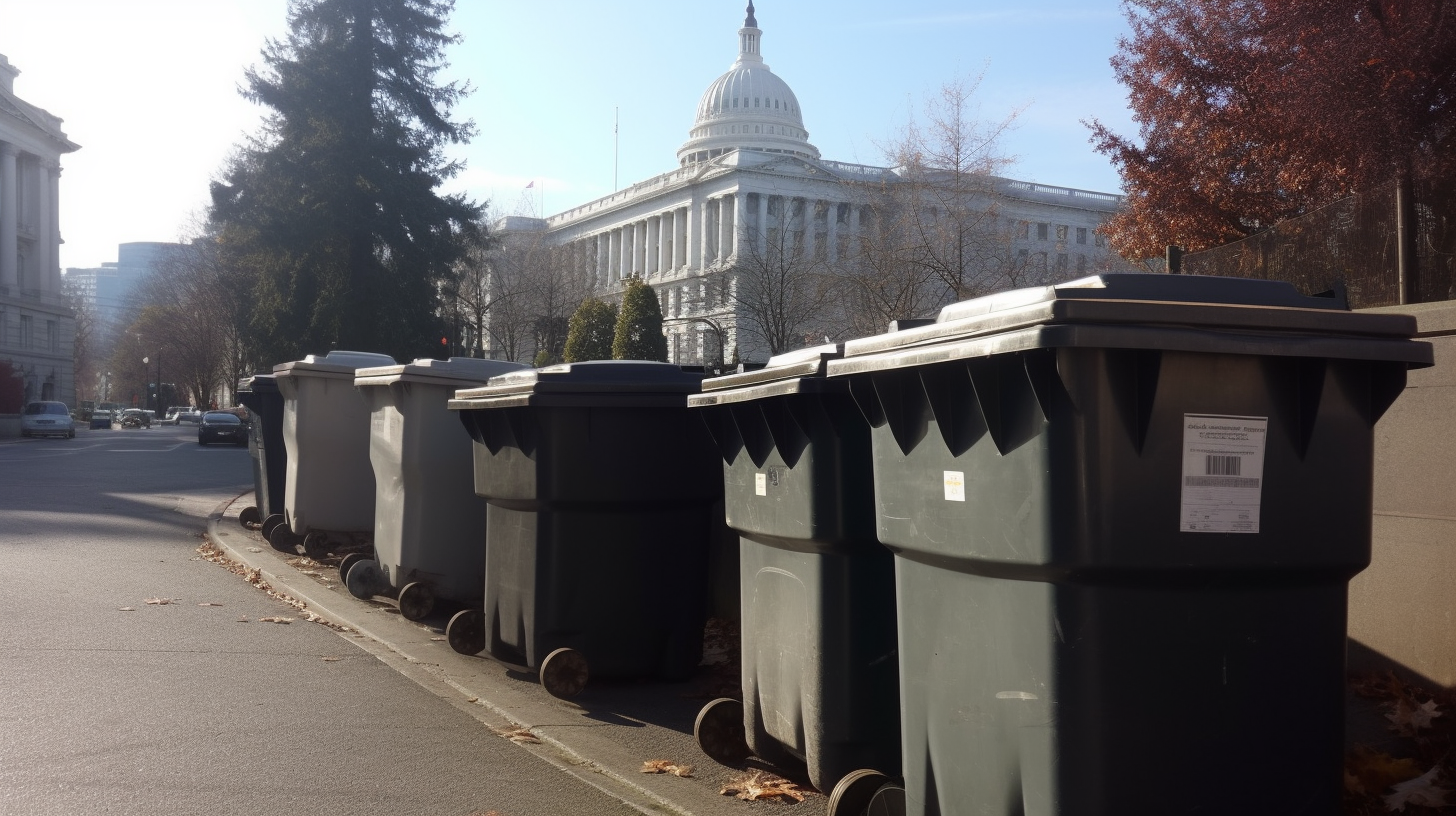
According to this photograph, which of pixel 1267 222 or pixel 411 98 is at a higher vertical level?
pixel 411 98

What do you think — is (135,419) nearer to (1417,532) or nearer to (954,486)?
(1417,532)

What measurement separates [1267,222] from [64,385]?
9208 cm

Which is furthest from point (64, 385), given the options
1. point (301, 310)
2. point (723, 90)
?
point (301, 310)

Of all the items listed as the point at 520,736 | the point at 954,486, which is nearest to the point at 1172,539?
the point at 954,486

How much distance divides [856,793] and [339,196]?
37663 mm

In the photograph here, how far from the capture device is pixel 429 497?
8.55 metres

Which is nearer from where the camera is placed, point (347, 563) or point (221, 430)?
point (347, 563)

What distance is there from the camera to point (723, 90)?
10744 cm

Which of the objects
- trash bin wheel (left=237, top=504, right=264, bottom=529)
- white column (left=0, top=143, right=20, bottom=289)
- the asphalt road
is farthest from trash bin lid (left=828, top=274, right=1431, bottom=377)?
white column (left=0, top=143, right=20, bottom=289)

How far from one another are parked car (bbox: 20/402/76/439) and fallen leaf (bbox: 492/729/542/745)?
56.0 m

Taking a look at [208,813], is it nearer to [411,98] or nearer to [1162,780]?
[1162,780]

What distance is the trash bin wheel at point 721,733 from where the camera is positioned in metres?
5.21

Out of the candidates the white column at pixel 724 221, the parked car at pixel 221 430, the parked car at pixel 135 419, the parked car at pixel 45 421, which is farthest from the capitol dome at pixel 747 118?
the parked car at pixel 221 430

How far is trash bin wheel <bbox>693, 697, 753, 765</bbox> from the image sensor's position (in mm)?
5215
